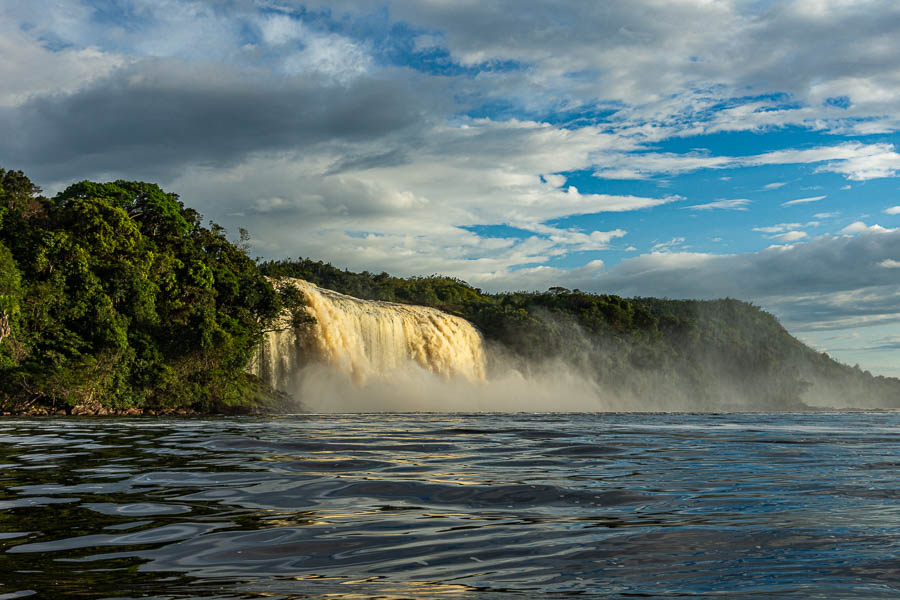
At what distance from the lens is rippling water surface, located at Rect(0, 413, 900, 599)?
13.0ft

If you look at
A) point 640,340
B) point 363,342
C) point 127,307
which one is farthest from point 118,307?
point 640,340

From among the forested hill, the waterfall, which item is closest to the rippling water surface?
the waterfall

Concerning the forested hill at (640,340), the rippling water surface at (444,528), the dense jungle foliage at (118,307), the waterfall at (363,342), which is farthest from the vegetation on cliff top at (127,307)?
the rippling water surface at (444,528)

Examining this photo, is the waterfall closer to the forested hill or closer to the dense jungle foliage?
the dense jungle foliage

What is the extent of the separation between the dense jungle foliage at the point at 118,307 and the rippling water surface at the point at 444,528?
25952mm

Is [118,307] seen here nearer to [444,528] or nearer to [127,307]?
[127,307]

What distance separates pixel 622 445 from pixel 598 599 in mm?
11867

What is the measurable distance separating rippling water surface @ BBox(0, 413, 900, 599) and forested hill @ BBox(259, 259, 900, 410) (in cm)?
5718

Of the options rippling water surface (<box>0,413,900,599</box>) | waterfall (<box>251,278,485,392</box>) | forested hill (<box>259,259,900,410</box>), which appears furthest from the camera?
forested hill (<box>259,259,900,410</box>)

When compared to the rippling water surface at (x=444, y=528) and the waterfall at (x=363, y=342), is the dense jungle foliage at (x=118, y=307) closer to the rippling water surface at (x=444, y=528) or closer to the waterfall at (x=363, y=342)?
the waterfall at (x=363, y=342)

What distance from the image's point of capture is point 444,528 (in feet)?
18.6

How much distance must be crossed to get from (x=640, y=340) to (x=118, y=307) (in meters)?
62.5

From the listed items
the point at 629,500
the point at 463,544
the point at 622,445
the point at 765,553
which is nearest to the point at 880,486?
the point at 629,500

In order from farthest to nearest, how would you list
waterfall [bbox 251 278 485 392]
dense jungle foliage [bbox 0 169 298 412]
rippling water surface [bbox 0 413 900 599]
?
waterfall [bbox 251 278 485 392], dense jungle foliage [bbox 0 169 298 412], rippling water surface [bbox 0 413 900 599]
